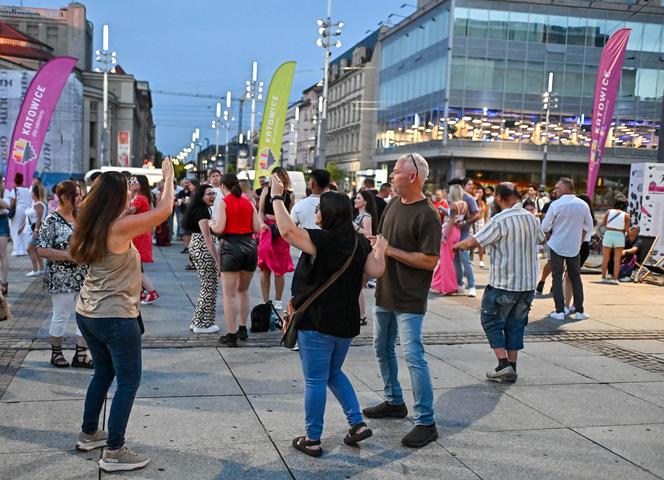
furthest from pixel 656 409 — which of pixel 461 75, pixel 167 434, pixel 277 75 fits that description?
pixel 461 75

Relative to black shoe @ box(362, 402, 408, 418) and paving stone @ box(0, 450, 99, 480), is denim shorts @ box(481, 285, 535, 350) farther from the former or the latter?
paving stone @ box(0, 450, 99, 480)

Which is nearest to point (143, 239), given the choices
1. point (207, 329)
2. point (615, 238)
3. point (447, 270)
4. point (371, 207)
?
point (207, 329)

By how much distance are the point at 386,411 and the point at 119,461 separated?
198 cm

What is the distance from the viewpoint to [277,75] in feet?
74.5

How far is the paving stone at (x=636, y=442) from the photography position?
4.54 metres

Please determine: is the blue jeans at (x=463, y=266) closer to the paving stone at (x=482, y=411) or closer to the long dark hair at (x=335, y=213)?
the paving stone at (x=482, y=411)

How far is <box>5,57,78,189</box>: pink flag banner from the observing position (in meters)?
18.2

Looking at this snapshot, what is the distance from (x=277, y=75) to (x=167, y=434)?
19.3 m

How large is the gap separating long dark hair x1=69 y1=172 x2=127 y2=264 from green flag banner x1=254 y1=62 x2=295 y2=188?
18.4 meters

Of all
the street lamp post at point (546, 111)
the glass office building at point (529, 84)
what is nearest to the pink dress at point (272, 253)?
the street lamp post at point (546, 111)

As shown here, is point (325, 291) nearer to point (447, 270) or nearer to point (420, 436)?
point (420, 436)

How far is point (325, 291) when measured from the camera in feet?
14.0

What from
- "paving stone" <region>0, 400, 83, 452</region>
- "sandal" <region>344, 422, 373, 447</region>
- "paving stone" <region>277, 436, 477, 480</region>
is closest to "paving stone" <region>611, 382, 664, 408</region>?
"paving stone" <region>277, 436, 477, 480</region>

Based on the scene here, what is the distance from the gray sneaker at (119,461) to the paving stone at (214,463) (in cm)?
3
